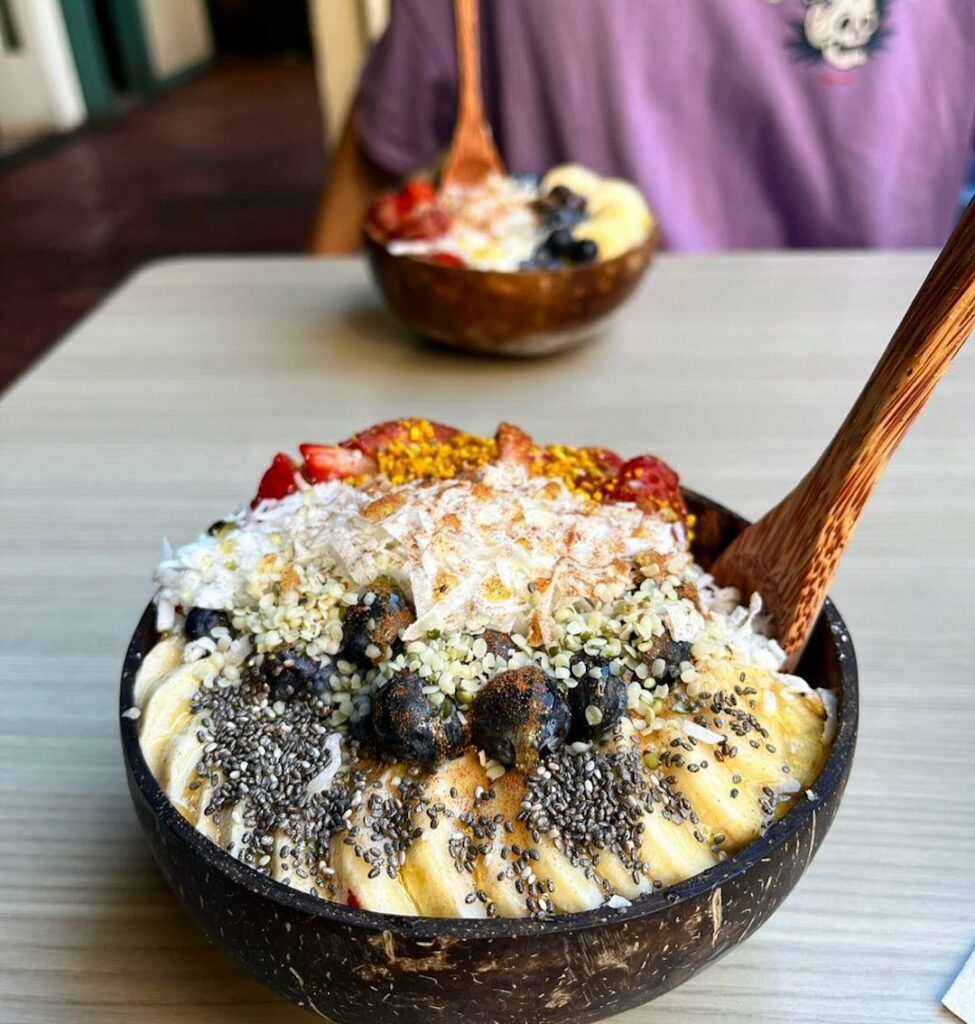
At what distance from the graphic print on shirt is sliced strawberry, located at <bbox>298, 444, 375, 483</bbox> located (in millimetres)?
1573

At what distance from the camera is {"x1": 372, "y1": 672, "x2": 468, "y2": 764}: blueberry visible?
1.80 feet

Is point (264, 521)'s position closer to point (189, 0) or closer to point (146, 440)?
point (146, 440)

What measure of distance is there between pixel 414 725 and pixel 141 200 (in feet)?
18.1

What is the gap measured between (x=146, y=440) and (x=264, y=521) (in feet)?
1.91

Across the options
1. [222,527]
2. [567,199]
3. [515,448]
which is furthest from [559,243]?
[222,527]

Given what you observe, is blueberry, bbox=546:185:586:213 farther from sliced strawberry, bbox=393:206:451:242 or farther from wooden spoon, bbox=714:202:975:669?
wooden spoon, bbox=714:202:975:669

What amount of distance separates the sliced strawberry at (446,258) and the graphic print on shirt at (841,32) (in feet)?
3.44

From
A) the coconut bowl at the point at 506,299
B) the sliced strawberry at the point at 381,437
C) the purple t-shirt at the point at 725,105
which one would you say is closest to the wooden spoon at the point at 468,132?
the coconut bowl at the point at 506,299

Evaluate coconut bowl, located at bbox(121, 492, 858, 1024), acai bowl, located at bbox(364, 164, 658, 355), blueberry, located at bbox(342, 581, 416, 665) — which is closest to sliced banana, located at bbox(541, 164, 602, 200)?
acai bowl, located at bbox(364, 164, 658, 355)

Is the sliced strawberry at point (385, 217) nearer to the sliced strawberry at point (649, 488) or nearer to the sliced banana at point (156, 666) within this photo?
the sliced strawberry at point (649, 488)

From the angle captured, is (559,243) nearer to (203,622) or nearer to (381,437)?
(381,437)

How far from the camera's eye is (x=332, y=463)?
2.61ft

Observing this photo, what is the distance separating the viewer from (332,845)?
0.54 metres

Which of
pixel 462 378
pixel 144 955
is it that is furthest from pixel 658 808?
pixel 462 378
